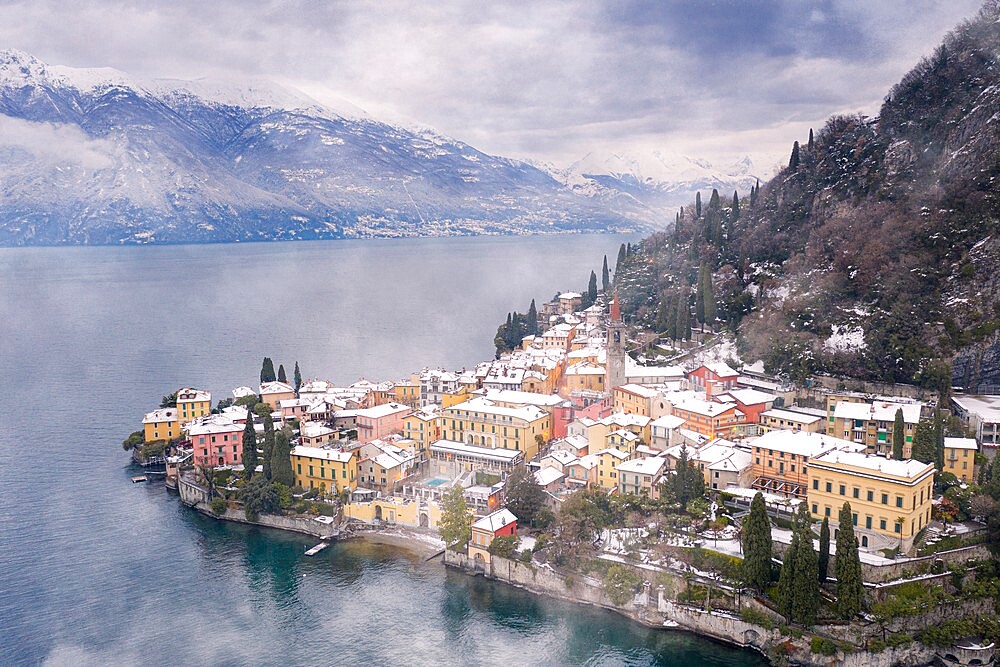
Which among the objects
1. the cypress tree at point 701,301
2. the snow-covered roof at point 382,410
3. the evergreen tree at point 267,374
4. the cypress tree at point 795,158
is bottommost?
the snow-covered roof at point 382,410

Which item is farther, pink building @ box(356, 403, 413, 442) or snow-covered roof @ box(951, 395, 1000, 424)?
pink building @ box(356, 403, 413, 442)

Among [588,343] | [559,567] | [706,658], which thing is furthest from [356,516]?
[588,343]

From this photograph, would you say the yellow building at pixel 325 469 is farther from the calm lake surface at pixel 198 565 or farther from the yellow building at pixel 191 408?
the yellow building at pixel 191 408

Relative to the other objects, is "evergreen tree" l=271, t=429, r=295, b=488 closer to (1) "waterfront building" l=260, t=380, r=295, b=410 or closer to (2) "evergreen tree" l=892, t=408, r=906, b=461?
(1) "waterfront building" l=260, t=380, r=295, b=410

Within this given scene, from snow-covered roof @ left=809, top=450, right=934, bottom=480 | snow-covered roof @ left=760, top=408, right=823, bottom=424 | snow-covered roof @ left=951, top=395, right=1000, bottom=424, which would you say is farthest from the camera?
snow-covered roof @ left=760, top=408, right=823, bottom=424

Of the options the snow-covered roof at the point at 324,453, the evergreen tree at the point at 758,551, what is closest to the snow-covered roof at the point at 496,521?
the snow-covered roof at the point at 324,453

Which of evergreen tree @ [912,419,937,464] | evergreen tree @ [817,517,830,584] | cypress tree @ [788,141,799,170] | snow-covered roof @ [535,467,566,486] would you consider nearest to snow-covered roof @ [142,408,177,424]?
snow-covered roof @ [535,467,566,486]
